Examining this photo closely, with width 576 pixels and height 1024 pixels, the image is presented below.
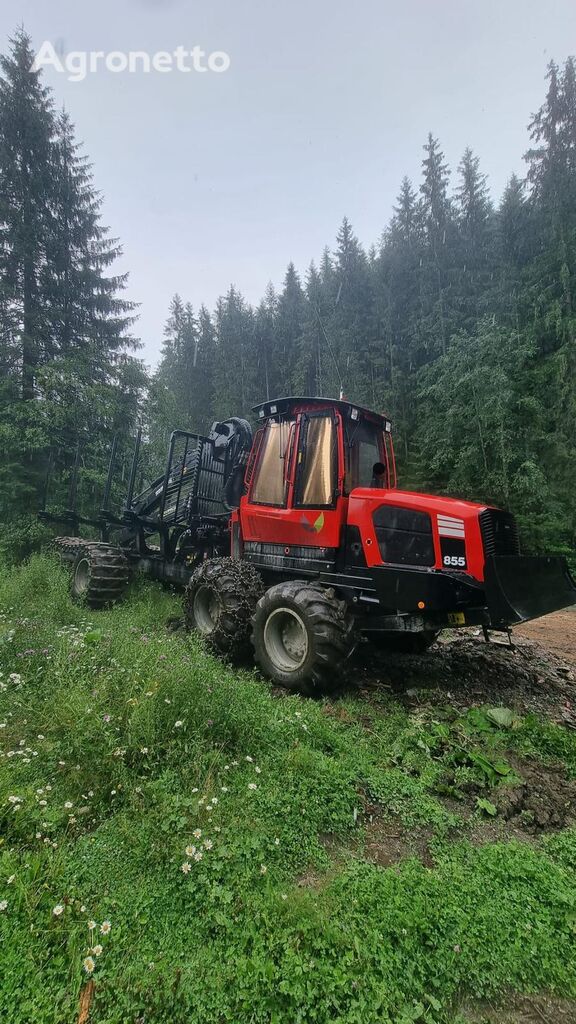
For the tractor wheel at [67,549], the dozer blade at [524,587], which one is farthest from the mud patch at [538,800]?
the tractor wheel at [67,549]

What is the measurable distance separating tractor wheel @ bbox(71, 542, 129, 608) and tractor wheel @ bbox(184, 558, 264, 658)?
84.8 inches

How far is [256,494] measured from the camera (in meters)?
5.93

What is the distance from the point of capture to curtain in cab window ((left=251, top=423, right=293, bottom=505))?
5515mm

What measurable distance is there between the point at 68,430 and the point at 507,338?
50.4 feet

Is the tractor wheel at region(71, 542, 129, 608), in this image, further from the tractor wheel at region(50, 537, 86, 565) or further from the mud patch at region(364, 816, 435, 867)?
the mud patch at region(364, 816, 435, 867)

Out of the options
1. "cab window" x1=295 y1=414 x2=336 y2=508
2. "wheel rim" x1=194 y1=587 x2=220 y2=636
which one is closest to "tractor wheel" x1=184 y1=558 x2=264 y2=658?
"wheel rim" x1=194 y1=587 x2=220 y2=636

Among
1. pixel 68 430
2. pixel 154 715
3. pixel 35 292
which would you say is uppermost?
pixel 35 292

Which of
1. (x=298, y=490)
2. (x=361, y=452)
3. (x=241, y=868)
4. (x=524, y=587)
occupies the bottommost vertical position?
(x=241, y=868)

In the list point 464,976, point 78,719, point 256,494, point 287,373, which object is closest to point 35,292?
point 256,494

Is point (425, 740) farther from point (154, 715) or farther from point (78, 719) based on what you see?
point (78, 719)

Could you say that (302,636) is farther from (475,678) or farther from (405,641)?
(475,678)

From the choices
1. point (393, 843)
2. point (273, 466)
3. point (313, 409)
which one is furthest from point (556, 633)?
point (393, 843)

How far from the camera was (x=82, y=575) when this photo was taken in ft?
26.9

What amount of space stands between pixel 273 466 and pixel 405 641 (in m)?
2.79
